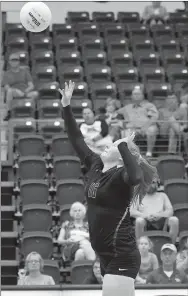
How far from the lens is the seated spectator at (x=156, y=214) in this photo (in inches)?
489

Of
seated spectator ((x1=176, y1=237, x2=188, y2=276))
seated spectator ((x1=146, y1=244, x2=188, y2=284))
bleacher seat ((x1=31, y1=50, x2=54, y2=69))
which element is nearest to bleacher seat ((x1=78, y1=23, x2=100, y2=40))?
bleacher seat ((x1=31, y1=50, x2=54, y2=69))

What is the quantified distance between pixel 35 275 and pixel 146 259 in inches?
54.0

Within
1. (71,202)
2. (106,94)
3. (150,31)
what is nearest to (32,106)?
(106,94)

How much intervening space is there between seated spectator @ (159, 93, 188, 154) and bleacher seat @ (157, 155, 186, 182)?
59 centimetres

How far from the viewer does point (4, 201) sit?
13.8 m

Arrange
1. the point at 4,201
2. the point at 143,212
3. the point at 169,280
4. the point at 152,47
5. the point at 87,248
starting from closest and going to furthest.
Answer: the point at 169,280, the point at 87,248, the point at 143,212, the point at 4,201, the point at 152,47

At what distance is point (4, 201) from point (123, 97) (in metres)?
3.59

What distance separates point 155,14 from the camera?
2028cm

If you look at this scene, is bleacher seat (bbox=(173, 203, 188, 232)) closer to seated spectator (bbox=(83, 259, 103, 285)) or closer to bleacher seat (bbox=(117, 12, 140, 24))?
seated spectator (bbox=(83, 259, 103, 285))

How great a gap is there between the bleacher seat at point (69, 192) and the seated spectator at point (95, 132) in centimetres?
72

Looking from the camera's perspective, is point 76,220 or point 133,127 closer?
point 76,220

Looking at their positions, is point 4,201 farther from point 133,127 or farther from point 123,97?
point 123,97

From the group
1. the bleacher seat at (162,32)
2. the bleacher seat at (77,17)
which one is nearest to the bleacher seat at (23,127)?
the bleacher seat at (162,32)

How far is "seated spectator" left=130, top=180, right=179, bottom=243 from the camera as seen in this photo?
40.7 ft
